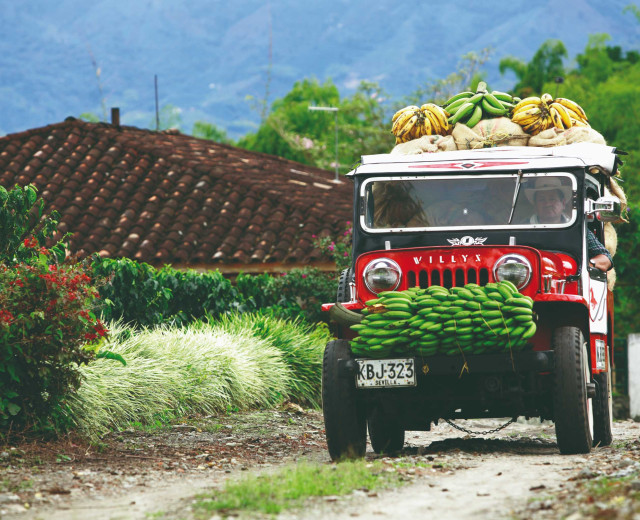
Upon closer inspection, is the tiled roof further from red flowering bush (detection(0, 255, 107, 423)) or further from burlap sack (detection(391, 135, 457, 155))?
red flowering bush (detection(0, 255, 107, 423))

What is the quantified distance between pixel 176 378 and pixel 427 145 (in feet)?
13.7

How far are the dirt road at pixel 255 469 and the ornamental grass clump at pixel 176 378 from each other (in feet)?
1.34

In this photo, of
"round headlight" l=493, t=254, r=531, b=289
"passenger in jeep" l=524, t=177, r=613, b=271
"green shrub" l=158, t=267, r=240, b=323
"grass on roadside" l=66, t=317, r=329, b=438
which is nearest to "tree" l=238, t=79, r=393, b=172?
"green shrub" l=158, t=267, r=240, b=323

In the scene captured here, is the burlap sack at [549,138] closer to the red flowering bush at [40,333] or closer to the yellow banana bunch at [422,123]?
the yellow banana bunch at [422,123]

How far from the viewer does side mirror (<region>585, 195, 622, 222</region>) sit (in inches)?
340

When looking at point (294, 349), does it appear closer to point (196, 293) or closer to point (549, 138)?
point (196, 293)

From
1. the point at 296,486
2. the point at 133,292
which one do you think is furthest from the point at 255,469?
the point at 133,292

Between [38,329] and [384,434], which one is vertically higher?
[38,329]

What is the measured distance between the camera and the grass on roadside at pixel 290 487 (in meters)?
5.77

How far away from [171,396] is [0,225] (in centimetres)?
315

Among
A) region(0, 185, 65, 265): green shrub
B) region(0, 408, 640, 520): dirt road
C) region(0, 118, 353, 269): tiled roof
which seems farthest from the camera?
region(0, 118, 353, 269): tiled roof

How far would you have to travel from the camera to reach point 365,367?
7910 millimetres

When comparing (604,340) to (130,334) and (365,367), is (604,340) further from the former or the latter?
(130,334)

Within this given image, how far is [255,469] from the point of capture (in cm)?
805
